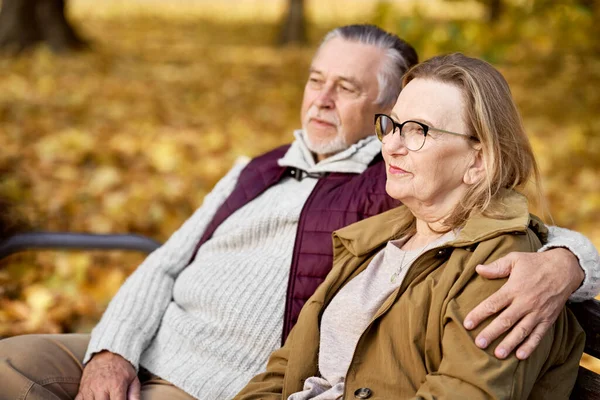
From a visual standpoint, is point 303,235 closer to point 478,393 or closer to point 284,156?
point 284,156

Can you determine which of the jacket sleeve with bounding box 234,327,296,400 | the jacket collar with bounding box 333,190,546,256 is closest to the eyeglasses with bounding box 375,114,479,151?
the jacket collar with bounding box 333,190,546,256

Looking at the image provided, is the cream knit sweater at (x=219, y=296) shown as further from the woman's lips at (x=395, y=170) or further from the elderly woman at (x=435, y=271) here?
the woman's lips at (x=395, y=170)

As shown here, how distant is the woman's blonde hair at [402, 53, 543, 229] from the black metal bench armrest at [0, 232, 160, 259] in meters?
1.66

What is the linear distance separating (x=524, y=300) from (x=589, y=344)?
0.39 meters

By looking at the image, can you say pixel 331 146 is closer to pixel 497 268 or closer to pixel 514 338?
pixel 497 268

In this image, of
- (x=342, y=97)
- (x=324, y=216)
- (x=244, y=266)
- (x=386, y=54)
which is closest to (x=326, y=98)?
(x=342, y=97)

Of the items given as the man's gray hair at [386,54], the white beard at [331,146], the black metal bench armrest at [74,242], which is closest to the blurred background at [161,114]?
the man's gray hair at [386,54]

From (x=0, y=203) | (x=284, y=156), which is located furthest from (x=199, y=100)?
(x=284, y=156)

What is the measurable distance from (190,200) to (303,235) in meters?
4.08

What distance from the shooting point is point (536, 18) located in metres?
5.67

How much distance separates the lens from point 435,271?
2.22 meters

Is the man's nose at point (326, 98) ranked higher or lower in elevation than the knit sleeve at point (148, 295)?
higher

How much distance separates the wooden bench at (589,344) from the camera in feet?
7.46

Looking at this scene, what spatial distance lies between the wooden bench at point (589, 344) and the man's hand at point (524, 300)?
0.56 ft
